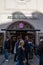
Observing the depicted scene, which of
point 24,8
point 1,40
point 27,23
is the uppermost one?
point 24,8

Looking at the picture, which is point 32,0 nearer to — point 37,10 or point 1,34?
point 37,10

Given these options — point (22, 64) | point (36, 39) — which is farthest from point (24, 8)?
point (22, 64)

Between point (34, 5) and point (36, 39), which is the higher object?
point (34, 5)

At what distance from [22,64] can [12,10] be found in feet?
45.0

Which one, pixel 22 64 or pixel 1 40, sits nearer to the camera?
pixel 22 64

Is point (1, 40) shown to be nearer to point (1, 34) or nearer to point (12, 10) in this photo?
point (1, 34)

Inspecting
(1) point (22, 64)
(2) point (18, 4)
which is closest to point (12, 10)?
(2) point (18, 4)

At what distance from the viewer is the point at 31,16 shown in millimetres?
22719

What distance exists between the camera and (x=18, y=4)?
74.4ft

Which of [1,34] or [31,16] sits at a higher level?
[31,16]

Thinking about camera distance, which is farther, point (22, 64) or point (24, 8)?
point (24, 8)

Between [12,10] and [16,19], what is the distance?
0.94 m

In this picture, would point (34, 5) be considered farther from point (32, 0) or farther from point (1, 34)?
point (1, 34)

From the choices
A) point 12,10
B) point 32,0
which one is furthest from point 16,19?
point 32,0
